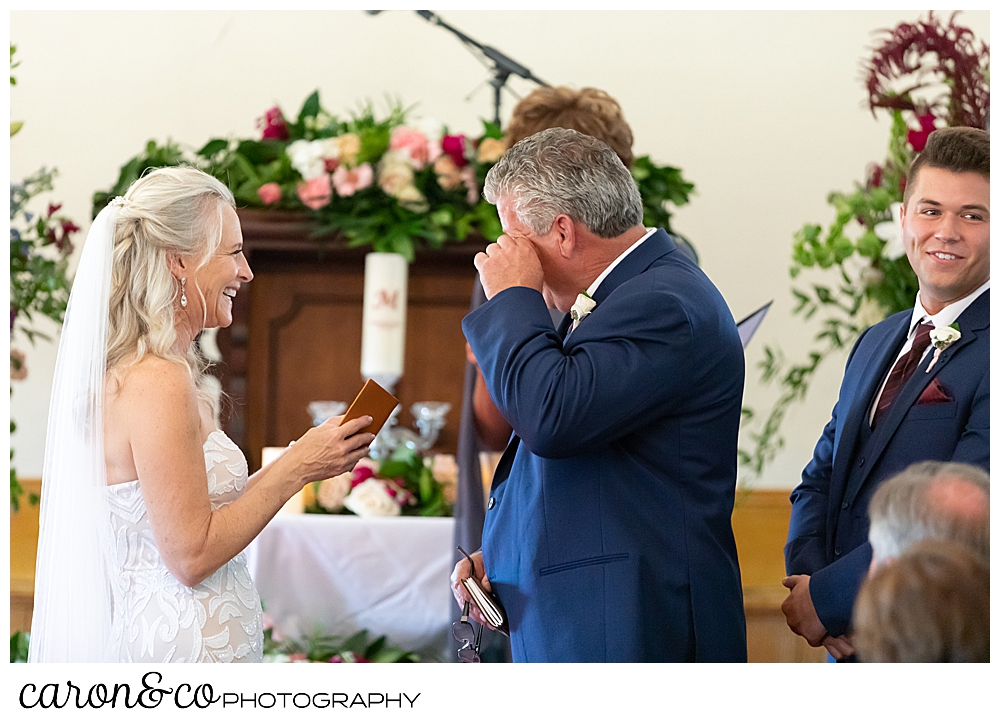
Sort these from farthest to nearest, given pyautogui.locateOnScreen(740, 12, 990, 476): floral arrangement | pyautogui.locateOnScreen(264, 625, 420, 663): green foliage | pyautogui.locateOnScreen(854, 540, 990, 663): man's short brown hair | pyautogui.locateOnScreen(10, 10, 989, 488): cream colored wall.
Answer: pyautogui.locateOnScreen(10, 10, 989, 488): cream colored wall
pyautogui.locateOnScreen(264, 625, 420, 663): green foliage
pyautogui.locateOnScreen(740, 12, 990, 476): floral arrangement
pyautogui.locateOnScreen(854, 540, 990, 663): man's short brown hair

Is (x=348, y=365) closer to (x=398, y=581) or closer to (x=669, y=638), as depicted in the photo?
(x=398, y=581)

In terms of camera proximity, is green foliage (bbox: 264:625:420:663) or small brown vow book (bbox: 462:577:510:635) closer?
small brown vow book (bbox: 462:577:510:635)

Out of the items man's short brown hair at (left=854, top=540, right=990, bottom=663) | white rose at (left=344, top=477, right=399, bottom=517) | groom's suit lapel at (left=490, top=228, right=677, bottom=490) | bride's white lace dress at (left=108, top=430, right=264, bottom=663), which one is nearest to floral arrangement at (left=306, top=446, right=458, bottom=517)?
white rose at (left=344, top=477, right=399, bottom=517)

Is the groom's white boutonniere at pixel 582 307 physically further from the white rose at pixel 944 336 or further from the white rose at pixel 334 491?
the white rose at pixel 334 491

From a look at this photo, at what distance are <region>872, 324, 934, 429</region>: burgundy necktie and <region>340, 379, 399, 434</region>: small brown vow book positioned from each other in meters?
0.95

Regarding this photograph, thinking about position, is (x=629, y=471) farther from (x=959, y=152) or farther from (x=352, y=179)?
(x=352, y=179)

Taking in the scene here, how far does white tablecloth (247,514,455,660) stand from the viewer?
3.16 m

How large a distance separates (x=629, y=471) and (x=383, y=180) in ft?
6.06

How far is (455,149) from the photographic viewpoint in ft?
10.9

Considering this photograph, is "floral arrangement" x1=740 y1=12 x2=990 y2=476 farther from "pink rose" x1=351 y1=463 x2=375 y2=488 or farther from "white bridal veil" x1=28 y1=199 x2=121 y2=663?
"white bridal veil" x1=28 y1=199 x2=121 y2=663

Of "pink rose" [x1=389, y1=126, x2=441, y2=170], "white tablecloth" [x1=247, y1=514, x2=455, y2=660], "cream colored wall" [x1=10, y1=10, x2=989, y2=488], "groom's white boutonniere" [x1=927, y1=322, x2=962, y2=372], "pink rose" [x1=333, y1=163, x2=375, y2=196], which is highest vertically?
"cream colored wall" [x1=10, y1=10, x2=989, y2=488]

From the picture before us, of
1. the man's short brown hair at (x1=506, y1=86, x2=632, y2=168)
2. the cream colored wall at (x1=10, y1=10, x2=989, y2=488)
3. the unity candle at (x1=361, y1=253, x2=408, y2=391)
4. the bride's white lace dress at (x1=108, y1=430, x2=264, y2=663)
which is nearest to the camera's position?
the bride's white lace dress at (x1=108, y1=430, x2=264, y2=663)

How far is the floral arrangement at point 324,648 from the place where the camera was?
3.26 meters

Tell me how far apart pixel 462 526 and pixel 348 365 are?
3.01 feet
